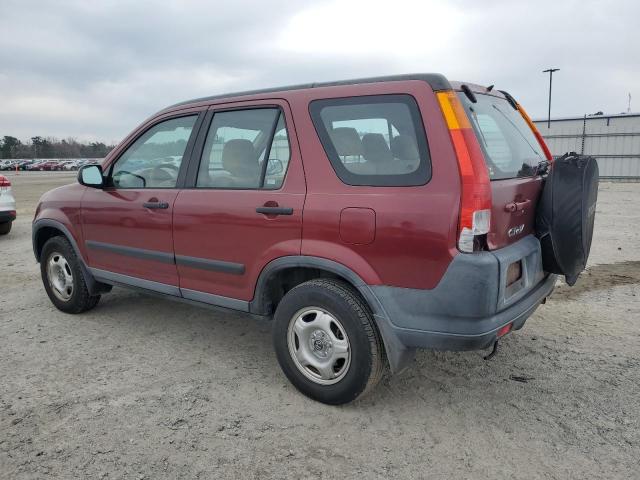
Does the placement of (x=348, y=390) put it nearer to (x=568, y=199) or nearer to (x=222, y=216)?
(x=222, y=216)

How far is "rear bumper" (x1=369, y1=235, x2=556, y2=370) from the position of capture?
2379 millimetres

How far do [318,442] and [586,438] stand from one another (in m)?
1.38

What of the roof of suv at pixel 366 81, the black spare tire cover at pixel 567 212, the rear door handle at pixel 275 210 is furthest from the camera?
the rear door handle at pixel 275 210

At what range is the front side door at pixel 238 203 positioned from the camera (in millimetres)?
2949

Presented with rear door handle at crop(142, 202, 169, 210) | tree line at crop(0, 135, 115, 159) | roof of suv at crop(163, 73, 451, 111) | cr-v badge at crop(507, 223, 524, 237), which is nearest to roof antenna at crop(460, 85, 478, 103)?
roof of suv at crop(163, 73, 451, 111)

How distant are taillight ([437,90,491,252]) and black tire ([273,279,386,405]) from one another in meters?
0.67

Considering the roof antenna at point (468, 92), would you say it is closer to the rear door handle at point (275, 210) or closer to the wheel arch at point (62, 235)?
the rear door handle at point (275, 210)

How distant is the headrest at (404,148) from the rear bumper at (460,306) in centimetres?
58

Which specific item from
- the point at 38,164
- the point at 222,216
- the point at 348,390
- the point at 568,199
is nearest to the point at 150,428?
the point at 348,390

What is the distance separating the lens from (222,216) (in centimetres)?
319

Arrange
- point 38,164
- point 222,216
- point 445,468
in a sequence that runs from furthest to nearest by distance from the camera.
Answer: point 38,164
point 222,216
point 445,468

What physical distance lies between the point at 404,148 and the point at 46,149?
99.3 metres

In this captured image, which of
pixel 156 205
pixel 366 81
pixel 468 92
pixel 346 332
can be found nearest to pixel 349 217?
pixel 346 332

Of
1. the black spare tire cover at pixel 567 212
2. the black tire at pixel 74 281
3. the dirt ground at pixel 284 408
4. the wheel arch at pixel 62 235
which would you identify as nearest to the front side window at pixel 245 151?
the dirt ground at pixel 284 408
